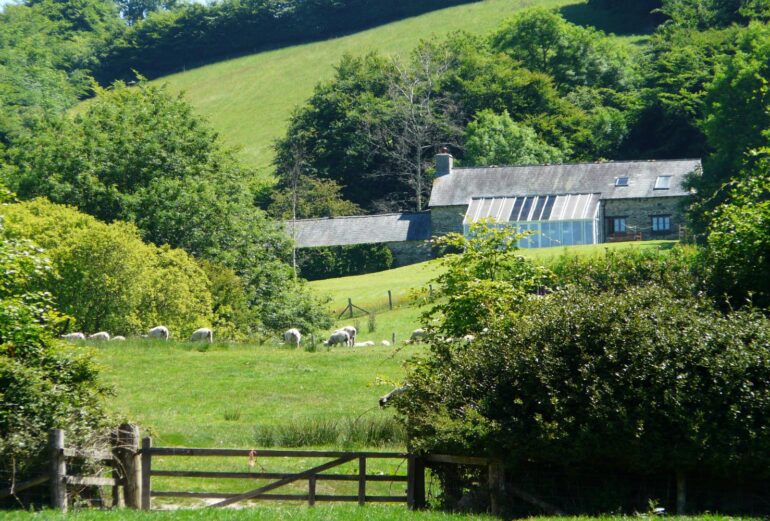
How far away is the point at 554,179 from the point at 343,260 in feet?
52.6

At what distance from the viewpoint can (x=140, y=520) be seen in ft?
47.4

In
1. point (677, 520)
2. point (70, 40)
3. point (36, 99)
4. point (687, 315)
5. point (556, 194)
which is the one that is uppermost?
point (70, 40)

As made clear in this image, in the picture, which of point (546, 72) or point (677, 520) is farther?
point (546, 72)

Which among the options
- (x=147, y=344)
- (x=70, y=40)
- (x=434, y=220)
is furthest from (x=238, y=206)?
(x=70, y=40)

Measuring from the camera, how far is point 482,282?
2081 centimetres

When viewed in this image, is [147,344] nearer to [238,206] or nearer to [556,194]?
[238,206]

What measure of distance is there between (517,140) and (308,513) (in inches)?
3125

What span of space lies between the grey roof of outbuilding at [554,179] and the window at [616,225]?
1540 mm

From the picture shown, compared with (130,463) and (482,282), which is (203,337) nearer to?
(482,282)

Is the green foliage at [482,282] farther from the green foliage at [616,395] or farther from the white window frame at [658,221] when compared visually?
the white window frame at [658,221]

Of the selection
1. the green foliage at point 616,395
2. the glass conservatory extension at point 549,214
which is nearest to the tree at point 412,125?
the glass conservatory extension at point 549,214

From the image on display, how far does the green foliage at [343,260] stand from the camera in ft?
263

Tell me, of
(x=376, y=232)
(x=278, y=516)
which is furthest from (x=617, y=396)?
(x=376, y=232)

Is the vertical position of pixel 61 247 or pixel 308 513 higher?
pixel 61 247
